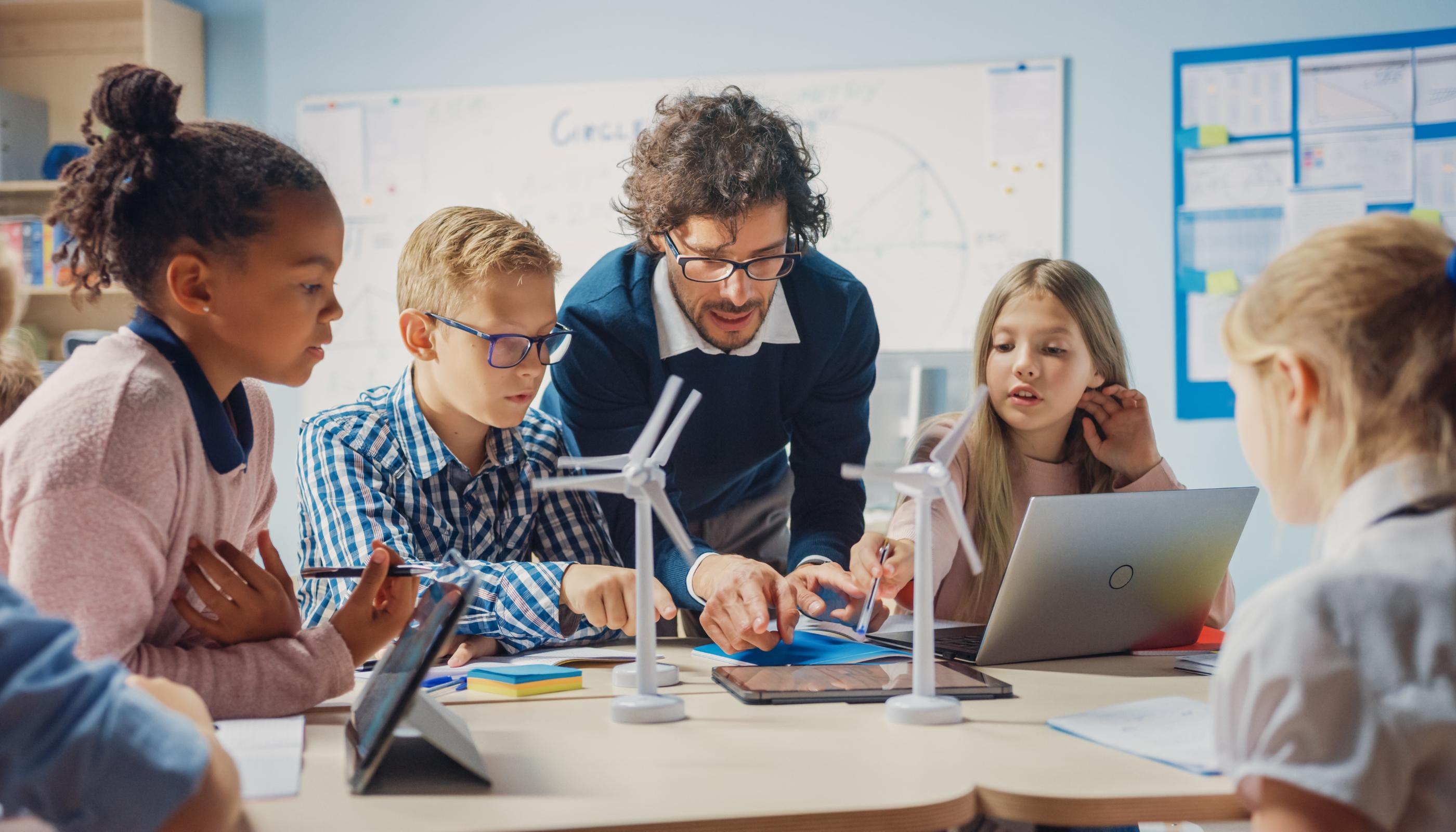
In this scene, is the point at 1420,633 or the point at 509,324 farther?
the point at 509,324

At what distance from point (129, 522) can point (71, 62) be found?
3.59m

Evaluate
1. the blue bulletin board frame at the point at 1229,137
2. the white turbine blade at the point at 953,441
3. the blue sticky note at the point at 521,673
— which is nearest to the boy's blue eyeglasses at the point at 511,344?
A: the blue sticky note at the point at 521,673

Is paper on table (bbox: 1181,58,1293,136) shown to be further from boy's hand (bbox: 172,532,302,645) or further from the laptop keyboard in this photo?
boy's hand (bbox: 172,532,302,645)

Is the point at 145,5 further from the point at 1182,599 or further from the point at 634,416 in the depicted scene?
the point at 1182,599

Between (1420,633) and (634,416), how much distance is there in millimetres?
1327

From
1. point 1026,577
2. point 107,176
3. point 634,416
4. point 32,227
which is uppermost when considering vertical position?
point 32,227

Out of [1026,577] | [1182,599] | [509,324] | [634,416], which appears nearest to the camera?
[1026,577]

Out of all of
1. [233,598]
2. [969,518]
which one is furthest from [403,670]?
[969,518]

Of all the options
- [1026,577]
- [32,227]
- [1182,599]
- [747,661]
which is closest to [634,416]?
[747,661]

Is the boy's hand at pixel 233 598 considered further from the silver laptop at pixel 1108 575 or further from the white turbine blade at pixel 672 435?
the silver laptop at pixel 1108 575

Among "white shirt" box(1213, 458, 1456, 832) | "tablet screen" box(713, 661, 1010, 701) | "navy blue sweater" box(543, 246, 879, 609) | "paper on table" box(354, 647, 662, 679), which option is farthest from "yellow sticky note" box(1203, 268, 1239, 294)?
"white shirt" box(1213, 458, 1456, 832)

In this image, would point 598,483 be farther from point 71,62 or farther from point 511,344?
point 71,62

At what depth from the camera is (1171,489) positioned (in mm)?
1777

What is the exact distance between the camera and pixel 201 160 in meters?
1.17
